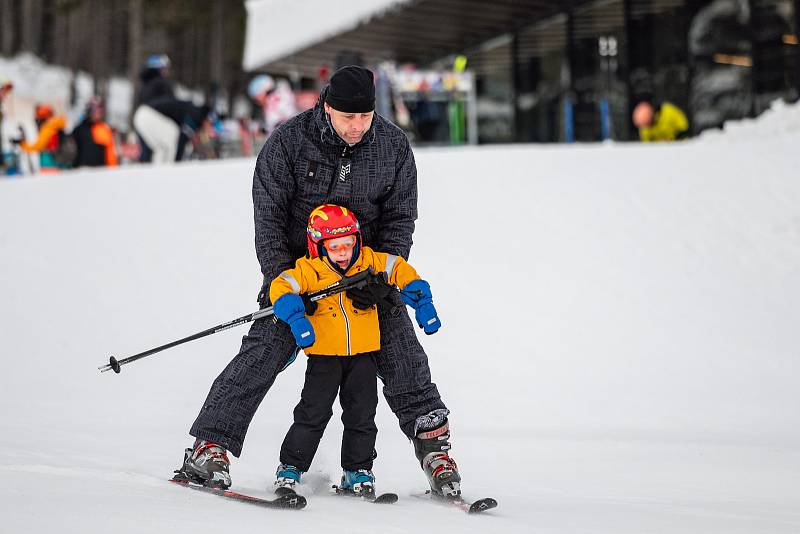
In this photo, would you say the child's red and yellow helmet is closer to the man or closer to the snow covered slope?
the man

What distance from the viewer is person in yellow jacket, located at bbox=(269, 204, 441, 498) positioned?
12.9ft

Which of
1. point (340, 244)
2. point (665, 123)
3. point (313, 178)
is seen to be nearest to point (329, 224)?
point (340, 244)

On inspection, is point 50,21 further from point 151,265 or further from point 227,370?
point 227,370

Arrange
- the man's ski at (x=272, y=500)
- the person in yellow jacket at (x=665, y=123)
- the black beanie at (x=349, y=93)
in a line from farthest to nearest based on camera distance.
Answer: the person in yellow jacket at (x=665, y=123) → the black beanie at (x=349, y=93) → the man's ski at (x=272, y=500)

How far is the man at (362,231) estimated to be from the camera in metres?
3.92

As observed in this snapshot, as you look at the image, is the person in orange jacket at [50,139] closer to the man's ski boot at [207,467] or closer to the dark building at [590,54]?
the dark building at [590,54]

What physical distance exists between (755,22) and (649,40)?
8.63 feet

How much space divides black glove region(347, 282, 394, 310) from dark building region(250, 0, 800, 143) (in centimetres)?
1172

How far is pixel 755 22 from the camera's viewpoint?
15.1 m

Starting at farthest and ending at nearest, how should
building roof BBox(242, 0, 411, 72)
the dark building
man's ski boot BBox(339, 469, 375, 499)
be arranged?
building roof BBox(242, 0, 411, 72) < the dark building < man's ski boot BBox(339, 469, 375, 499)

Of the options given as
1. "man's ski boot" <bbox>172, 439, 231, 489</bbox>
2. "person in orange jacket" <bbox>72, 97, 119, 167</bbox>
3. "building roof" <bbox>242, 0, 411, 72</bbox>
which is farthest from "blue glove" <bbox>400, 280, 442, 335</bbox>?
"building roof" <bbox>242, 0, 411, 72</bbox>

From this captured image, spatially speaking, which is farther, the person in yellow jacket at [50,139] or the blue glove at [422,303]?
the person in yellow jacket at [50,139]

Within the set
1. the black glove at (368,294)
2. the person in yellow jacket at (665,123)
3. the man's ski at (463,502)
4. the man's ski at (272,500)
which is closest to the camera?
the man's ski at (272,500)

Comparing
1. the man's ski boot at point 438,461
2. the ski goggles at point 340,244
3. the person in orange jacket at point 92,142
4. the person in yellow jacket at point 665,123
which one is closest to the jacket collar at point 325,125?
the ski goggles at point 340,244
